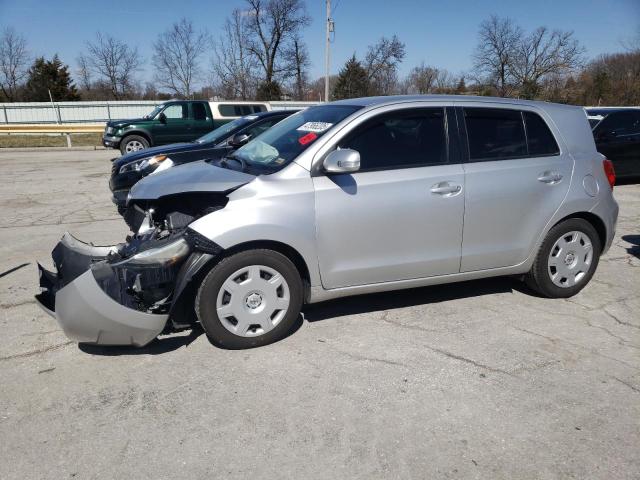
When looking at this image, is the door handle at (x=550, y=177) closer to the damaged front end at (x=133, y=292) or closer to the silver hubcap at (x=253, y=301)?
the silver hubcap at (x=253, y=301)

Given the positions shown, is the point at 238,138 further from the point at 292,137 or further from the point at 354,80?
the point at 354,80

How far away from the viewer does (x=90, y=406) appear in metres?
2.94

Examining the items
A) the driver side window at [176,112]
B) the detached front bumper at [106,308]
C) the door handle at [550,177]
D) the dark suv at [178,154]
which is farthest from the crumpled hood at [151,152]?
the driver side window at [176,112]

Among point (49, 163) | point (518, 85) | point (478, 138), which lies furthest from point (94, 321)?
point (518, 85)

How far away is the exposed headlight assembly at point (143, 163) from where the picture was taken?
6991 mm

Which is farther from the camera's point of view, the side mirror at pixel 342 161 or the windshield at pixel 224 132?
the windshield at pixel 224 132

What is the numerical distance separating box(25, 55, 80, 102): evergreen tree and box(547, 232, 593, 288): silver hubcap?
5146cm

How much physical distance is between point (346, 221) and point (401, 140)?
2.73 feet

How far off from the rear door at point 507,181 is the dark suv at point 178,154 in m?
3.68

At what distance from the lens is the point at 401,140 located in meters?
3.90

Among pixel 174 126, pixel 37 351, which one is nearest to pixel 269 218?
pixel 37 351

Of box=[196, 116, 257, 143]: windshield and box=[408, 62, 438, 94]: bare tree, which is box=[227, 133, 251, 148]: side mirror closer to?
box=[196, 116, 257, 143]: windshield

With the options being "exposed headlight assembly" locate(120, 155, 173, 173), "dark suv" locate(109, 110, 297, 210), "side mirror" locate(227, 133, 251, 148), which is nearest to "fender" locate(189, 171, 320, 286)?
"dark suv" locate(109, 110, 297, 210)

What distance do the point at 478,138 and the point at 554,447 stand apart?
8.09 feet
